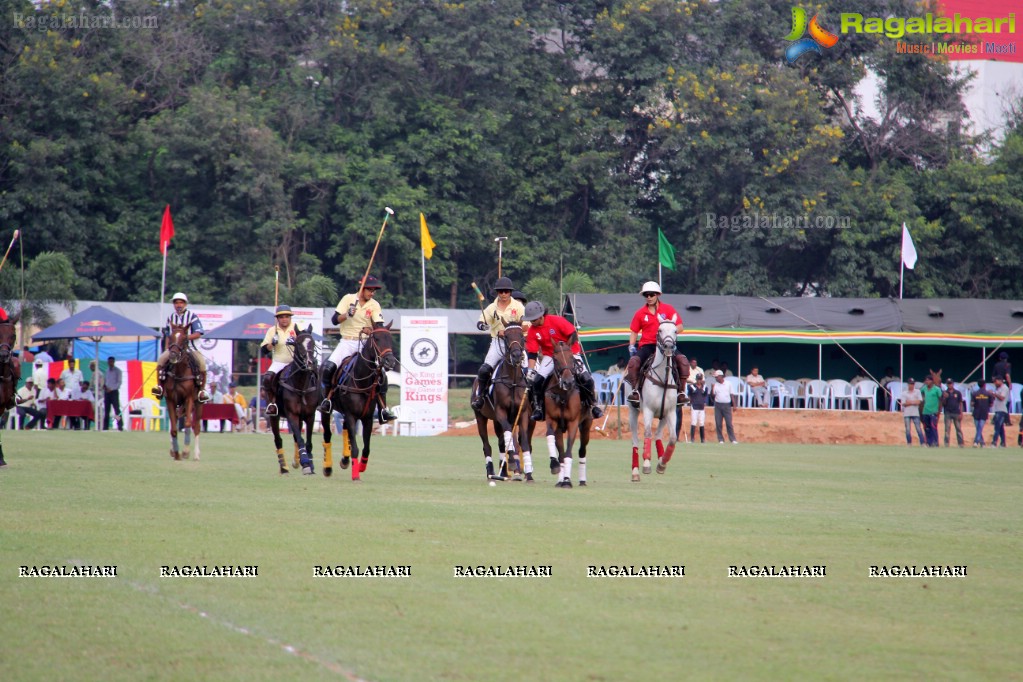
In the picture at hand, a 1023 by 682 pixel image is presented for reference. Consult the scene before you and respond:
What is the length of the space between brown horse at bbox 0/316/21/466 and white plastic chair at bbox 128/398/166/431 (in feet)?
63.5

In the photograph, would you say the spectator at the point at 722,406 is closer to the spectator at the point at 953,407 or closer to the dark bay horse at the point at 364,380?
the spectator at the point at 953,407

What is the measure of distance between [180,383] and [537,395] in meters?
7.29

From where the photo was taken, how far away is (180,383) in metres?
21.9

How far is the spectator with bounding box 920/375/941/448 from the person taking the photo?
3734 cm

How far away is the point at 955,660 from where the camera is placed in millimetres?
6984

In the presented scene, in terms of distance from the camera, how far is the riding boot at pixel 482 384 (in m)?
18.3

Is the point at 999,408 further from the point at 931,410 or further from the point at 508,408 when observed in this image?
the point at 508,408

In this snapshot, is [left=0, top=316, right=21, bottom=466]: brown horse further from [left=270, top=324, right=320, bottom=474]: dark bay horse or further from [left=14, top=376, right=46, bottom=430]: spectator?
[left=14, top=376, right=46, bottom=430]: spectator

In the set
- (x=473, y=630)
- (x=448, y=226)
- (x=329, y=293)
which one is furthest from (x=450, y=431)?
(x=473, y=630)

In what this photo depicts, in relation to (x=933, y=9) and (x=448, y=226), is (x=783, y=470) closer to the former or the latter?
(x=448, y=226)

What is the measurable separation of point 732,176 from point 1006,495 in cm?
3848

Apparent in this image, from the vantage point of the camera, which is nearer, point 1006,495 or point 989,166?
point 1006,495

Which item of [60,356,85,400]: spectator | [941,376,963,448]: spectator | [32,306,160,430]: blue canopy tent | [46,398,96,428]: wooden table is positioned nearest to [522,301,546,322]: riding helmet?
[32,306,160,430]: blue canopy tent

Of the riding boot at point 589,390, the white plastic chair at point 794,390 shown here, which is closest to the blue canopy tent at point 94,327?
the white plastic chair at point 794,390
